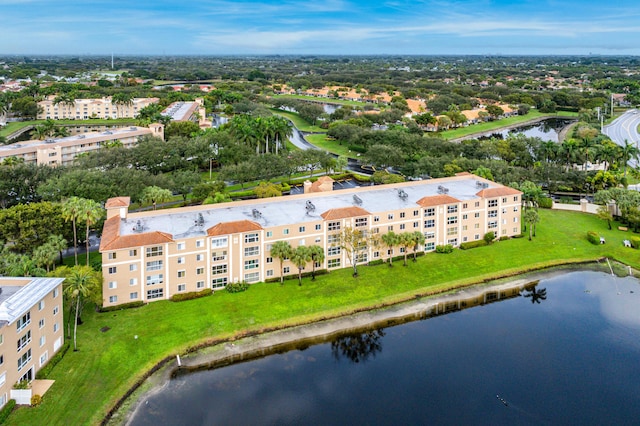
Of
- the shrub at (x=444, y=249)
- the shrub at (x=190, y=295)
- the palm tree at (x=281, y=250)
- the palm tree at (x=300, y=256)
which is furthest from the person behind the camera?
the shrub at (x=444, y=249)

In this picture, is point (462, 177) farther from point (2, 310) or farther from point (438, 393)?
point (2, 310)

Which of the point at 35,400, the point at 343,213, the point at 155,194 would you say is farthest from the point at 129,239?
the point at 343,213

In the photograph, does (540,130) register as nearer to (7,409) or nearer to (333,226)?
(333,226)

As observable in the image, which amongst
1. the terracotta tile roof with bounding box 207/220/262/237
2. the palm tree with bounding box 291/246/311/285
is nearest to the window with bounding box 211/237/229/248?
the terracotta tile roof with bounding box 207/220/262/237

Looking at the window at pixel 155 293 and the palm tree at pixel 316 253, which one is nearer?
the window at pixel 155 293

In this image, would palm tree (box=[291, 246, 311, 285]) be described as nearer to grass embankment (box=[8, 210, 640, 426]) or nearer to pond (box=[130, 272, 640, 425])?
grass embankment (box=[8, 210, 640, 426])

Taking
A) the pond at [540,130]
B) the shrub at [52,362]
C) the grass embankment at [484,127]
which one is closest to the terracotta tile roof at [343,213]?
the shrub at [52,362]

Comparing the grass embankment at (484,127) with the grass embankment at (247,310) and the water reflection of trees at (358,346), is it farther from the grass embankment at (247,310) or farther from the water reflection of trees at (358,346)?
the water reflection of trees at (358,346)
